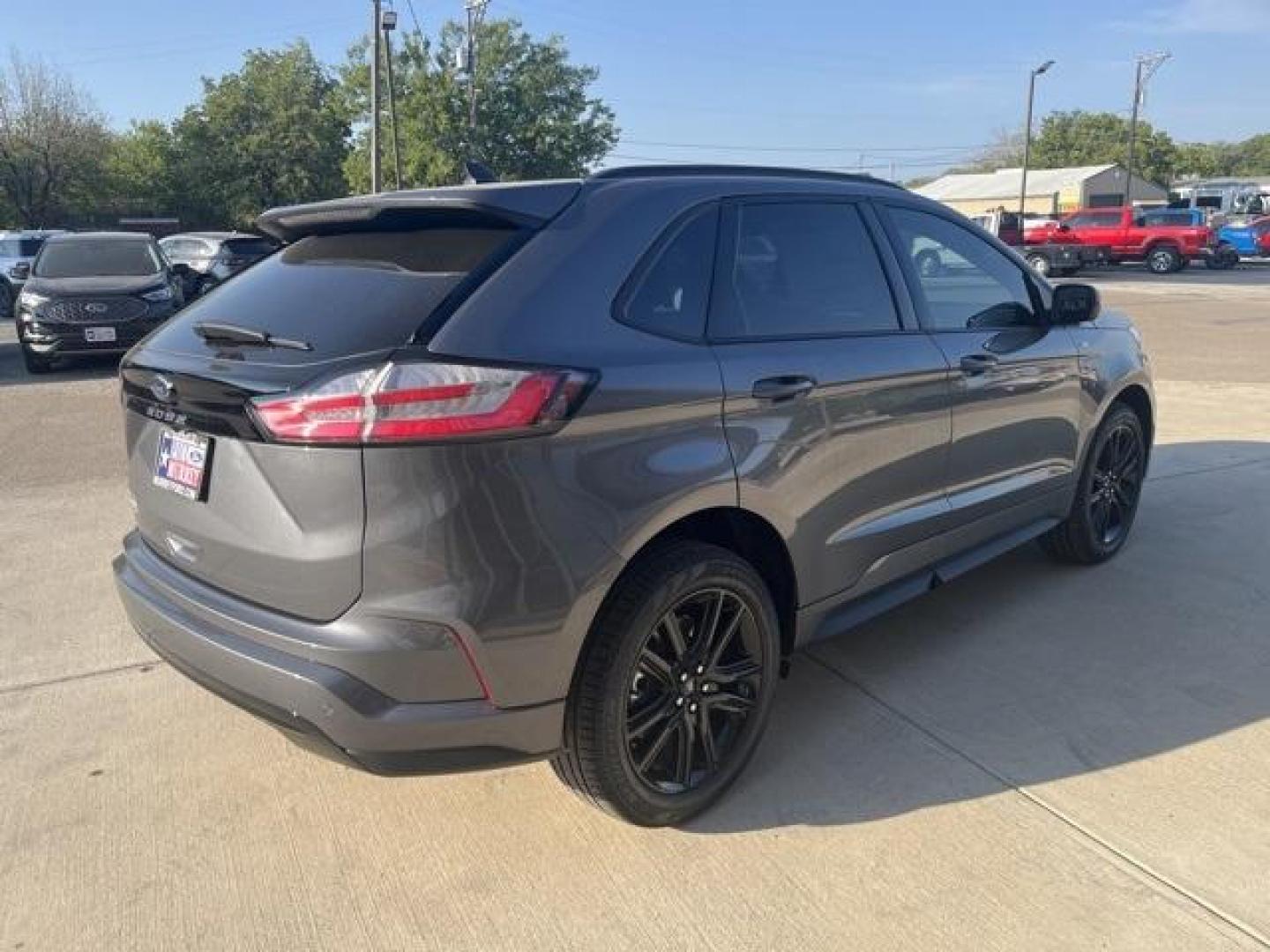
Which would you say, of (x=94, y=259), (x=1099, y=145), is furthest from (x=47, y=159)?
(x=1099, y=145)

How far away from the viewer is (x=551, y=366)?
2.33 metres

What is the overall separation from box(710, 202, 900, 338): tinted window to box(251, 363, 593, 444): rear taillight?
736 millimetres

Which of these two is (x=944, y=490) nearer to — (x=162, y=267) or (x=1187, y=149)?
(x=162, y=267)

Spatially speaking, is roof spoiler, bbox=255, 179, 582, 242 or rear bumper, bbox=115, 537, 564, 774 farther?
roof spoiler, bbox=255, 179, 582, 242

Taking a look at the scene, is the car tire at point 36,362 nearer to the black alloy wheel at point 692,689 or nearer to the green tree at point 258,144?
the black alloy wheel at point 692,689

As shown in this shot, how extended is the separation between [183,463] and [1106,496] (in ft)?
13.5

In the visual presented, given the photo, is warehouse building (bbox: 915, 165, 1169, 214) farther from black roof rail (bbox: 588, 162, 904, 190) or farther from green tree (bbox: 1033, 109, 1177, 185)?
black roof rail (bbox: 588, 162, 904, 190)

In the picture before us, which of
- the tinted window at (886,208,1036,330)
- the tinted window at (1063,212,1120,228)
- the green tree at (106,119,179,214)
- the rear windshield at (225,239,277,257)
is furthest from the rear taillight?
the green tree at (106,119,179,214)

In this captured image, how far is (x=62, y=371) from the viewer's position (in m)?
11.8

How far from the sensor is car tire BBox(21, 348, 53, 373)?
36.6 feet

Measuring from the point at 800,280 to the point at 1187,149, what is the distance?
4003 inches

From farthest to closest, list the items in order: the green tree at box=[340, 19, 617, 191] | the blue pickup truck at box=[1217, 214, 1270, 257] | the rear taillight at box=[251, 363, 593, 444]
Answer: the green tree at box=[340, 19, 617, 191], the blue pickup truck at box=[1217, 214, 1270, 257], the rear taillight at box=[251, 363, 593, 444]

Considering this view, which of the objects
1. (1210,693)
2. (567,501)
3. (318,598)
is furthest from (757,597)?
(1210,693)

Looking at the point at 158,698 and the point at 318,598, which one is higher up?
the point at 318,598
